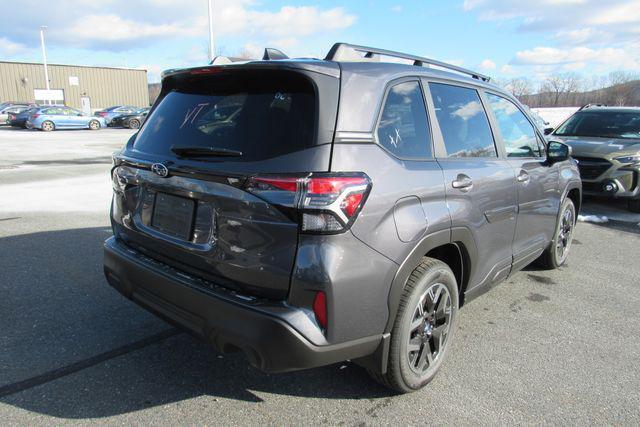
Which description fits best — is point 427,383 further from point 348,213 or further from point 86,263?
point 86,263

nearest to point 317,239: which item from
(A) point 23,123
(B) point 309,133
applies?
(B) point 309,133

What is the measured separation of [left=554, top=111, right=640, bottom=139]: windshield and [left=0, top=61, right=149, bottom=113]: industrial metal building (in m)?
49.2

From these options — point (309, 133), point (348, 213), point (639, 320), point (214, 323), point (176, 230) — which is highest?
point (309, 133)

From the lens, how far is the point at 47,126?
2739 cm

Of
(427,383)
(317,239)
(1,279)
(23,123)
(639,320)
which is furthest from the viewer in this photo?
(23,123)

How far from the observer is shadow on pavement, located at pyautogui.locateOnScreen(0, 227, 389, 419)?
107 inches

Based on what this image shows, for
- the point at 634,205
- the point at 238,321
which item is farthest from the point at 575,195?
the point at 238,321

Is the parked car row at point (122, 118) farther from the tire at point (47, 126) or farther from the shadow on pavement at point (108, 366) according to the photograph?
the shadow on pavement at point (108, 366)

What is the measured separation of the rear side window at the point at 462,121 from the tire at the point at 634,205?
6.27m

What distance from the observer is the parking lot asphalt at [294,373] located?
2.67 m

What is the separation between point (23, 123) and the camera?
2802cm

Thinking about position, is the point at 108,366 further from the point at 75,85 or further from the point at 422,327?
the point at 75,85

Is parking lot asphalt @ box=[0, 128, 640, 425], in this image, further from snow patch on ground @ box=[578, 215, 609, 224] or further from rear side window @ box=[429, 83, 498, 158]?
snow patch on ground @ box=[578, 215, 609, 224]

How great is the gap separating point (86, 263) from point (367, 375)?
3.23 metres
